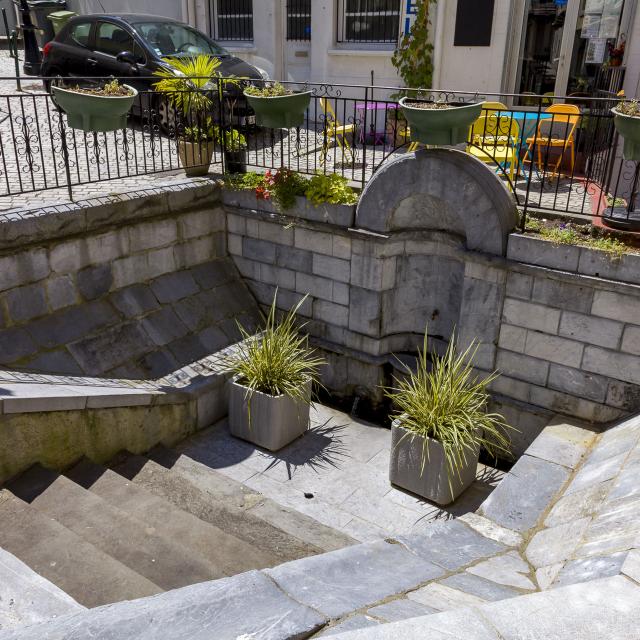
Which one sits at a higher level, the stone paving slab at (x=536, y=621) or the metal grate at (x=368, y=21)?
the metal grate at (x=368, y=21)

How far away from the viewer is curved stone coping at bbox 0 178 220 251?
5.86 metres

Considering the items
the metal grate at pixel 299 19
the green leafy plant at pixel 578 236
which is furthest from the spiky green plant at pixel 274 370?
the metal grate at pixel 299 19

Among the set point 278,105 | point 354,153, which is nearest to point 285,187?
point 278,105

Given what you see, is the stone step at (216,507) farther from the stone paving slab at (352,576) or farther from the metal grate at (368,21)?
the metal grate at (368,21)

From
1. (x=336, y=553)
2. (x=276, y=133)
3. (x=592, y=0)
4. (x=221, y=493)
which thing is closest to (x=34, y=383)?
(x=221, y=493)

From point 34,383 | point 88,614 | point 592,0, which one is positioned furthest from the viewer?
point 592,0

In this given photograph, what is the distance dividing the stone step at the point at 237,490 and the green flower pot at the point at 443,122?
3.51m

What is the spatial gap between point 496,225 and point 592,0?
5.65 meters

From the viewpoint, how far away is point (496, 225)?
229 inches

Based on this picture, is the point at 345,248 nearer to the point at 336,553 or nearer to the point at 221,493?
the point at 221,493

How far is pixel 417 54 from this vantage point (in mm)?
10898

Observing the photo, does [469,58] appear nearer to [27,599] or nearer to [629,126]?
[629,126]

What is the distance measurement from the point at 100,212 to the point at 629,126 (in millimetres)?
4944

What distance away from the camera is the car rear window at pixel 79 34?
1118cm
